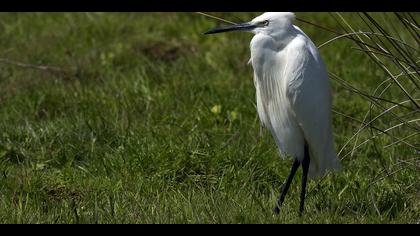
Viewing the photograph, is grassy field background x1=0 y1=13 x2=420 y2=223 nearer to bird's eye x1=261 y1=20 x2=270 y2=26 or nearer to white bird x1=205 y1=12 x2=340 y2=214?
white bird x1=205 y1=12 x2=340 y2=214

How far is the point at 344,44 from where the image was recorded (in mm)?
7359

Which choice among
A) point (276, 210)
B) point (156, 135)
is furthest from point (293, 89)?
point (156, 135)

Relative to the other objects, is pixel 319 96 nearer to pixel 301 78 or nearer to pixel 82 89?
pixel 301 78

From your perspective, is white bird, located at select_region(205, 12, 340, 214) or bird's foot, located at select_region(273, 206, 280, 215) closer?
bird's foot, located at select_region(273, 206, 280, 215)

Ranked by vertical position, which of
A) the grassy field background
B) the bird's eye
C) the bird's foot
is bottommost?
the grassy field background

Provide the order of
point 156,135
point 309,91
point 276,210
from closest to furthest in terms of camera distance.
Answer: point 276,210
point 309,91
point 156,135

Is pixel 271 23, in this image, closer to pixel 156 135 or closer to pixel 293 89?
pixel 293 89

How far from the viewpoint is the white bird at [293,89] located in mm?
4461

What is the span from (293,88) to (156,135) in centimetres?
131

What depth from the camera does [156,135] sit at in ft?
18.2

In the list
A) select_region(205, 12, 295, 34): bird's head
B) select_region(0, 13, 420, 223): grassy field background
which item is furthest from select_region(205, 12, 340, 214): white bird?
select_region(0, 13, 420, 223): grassy field background

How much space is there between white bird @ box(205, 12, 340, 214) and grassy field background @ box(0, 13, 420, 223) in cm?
23

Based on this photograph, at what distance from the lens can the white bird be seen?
14.6ft


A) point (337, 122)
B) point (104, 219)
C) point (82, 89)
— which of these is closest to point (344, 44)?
point (337, 122)
